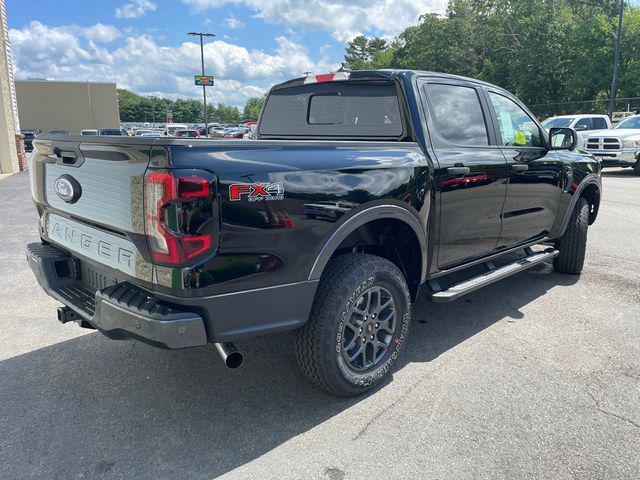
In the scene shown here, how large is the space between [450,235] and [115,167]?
2.28 m

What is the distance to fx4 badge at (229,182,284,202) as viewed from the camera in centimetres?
230

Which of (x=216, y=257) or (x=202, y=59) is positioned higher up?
(x=202, y=59)

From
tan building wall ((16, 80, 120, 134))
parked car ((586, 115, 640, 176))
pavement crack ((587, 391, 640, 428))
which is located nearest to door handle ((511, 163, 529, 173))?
pavement crack ((587, 391, 640, 428))

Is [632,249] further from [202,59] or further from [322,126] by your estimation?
[202,59]

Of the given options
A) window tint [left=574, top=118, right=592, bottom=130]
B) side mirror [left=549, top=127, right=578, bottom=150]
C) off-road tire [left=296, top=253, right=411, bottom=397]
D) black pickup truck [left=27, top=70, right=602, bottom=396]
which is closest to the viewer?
black pickup truck [left=27, top=70, right=602, bottom=396]

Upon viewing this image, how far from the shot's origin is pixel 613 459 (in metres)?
2.50

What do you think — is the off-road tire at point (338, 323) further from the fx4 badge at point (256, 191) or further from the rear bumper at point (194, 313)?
the fx4 badge at point (256, 191)

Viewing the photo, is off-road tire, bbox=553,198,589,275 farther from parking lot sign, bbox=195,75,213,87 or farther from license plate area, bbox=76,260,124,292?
parking lot sign, bbox=195,75,213,87

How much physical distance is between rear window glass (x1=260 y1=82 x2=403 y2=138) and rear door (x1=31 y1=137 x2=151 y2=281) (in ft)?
6.21

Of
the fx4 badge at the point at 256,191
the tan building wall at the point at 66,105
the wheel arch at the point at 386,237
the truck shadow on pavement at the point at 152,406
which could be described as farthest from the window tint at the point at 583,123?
the tan building wall at the point at 66,105

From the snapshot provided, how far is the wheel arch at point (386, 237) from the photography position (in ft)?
8.91

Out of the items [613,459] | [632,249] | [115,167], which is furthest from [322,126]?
[632,249]

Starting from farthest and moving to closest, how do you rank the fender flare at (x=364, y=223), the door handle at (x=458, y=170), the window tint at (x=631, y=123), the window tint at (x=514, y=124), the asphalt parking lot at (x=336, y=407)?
the window tint at (x=631, y=123) → the window tint at (x=514, y=124) → the door handle at (x=458, y=170) → the fender flare at (x=364, y=223) → the asphalt parking lot at (x=336, y=407)

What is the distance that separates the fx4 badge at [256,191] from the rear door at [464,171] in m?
1.38
